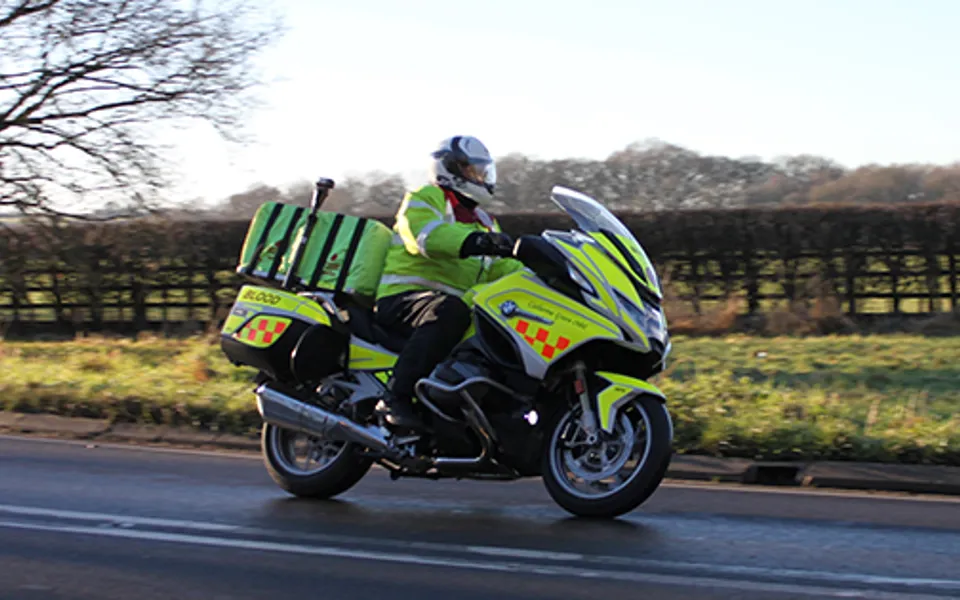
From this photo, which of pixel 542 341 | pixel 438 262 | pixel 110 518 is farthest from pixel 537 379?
pixel 110 518

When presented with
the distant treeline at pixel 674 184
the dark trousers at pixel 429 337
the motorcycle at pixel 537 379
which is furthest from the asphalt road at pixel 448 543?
the distant treeline at pixel 674 184

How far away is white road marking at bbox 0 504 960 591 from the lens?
208 inches

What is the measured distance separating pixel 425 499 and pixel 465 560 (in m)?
1.72

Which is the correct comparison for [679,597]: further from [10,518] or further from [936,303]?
→ [936,303]

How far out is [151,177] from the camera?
58.7ft

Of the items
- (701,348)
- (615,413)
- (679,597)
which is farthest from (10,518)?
(701,348)

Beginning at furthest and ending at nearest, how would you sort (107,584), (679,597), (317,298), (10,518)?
1. (317,298)
2. (10,518)
3. (107,584)
4. (679,597)

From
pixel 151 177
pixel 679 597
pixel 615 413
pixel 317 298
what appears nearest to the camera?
pixel 679 597

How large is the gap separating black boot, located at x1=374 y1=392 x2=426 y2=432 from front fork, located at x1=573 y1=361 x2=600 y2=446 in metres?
0.89

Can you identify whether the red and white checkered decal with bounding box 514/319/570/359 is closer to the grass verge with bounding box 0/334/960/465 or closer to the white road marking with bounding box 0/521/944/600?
the white road marking with bounding box 0/521/944/600

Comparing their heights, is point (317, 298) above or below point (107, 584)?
above

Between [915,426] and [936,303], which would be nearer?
[915,426]

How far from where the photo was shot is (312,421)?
23.3ft

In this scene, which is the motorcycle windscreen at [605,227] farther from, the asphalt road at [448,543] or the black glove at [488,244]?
the asphalt road at [448,543]
